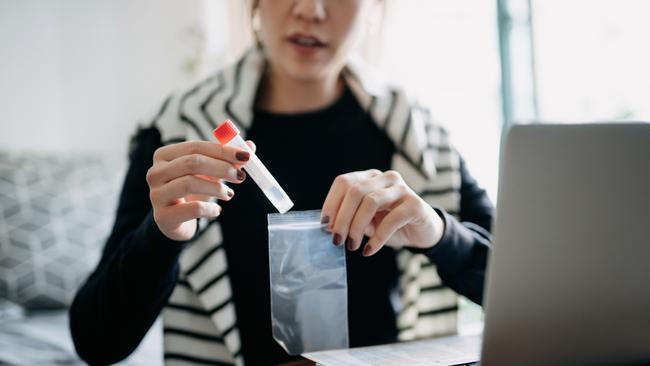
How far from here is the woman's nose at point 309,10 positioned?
34.4 inches

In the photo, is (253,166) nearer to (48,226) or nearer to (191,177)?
(191,177)

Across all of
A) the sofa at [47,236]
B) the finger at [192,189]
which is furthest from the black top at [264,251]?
the sofa at [47,236]

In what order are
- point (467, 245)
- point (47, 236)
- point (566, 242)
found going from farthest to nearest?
point (47, 236), point (467, 245), point (566, 242)

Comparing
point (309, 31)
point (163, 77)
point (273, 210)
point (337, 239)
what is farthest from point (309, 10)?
point (163, 77)

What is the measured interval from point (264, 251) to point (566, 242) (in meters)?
0.56

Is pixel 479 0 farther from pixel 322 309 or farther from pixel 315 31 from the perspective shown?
pixel 322 309

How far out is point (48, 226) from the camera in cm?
152

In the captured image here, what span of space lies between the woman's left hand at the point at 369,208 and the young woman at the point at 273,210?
0.21 feet

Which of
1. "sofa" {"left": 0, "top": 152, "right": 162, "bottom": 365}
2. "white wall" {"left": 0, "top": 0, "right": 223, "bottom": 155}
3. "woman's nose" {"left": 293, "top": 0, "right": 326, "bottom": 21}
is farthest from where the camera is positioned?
"white wall" {"left": 0, "top": 0, "right": 223, "bottom": 155}

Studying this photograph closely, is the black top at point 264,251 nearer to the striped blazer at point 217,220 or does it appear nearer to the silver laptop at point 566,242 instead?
the striped blazer at point 217,220

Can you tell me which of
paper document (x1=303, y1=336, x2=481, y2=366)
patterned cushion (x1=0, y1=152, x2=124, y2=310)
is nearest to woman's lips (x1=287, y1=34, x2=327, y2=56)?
paper document (x1=303, y1=336, x2=481, y2=366)

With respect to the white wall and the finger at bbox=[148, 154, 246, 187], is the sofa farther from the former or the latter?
the finger at bbox=[148, 154, 246, 187]

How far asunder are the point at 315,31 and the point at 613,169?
54cm

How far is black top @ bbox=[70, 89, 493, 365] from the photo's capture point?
769mm
